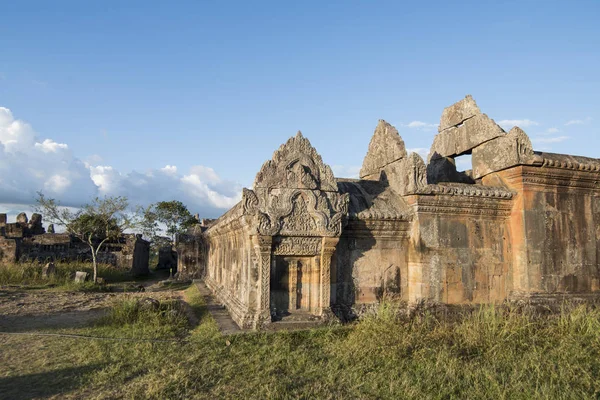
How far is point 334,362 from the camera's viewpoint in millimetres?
4336

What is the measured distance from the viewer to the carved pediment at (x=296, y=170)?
5621 mm

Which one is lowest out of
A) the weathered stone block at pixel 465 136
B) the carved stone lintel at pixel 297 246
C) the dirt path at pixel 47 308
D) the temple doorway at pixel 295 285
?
the dirt path at pixel 47 308

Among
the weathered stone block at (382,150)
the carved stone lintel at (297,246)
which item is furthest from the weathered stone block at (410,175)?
the carved stone lintel at (297,246)

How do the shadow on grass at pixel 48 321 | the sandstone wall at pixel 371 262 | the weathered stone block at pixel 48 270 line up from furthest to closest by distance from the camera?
1. the weathered stone block at pixel 48 270
2. the shadow on grass at pixel 48 321
3. the sandstone wall at pixel 371 262

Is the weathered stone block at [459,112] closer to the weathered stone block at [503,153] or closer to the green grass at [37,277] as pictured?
the weathered stone block at [503,153]

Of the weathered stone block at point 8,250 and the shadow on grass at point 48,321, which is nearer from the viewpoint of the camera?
the shadow on grass at point 48,321

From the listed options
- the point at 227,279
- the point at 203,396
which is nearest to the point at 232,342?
the point at 203,396

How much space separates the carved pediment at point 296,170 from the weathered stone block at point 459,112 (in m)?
3.54

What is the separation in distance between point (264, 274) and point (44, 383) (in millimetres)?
2616

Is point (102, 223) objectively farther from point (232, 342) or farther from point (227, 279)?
point (232, 342)

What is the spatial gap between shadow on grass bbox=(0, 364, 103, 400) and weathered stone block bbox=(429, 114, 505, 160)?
22.0 ft

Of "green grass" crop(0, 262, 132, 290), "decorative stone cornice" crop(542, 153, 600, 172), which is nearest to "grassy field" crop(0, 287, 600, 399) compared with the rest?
"decorative stone cornice" crop(542, 153, 600, 172)

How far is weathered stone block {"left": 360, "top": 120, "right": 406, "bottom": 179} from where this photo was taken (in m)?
7.44

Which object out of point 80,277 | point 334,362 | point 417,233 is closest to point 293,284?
point 334,362
